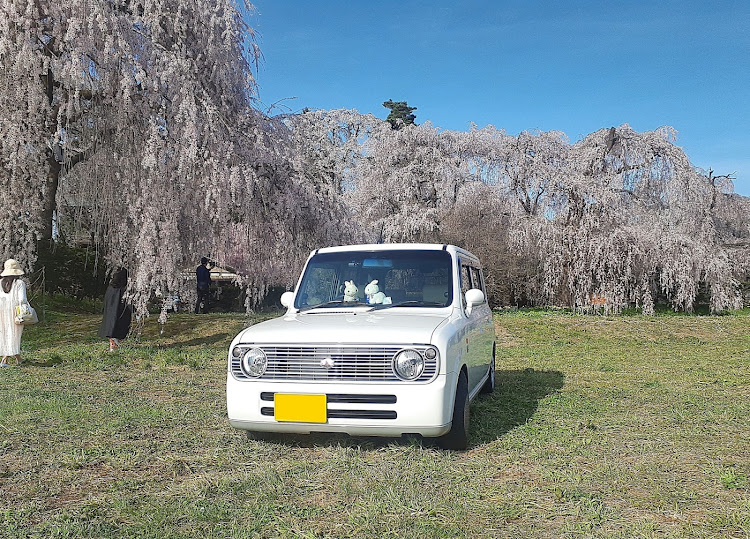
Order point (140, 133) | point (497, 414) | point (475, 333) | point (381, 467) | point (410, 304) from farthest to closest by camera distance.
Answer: point (140, 133)
point (497, 414)
point (475, 333)
point (410, 304)
point (381, 467)

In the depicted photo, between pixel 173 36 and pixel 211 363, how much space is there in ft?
19.7

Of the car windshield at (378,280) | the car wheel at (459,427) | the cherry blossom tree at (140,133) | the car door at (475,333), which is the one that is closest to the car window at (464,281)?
the car door at (475,333)

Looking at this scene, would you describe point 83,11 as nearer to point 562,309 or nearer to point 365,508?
point 365,508

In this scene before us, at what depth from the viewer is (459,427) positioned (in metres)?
5.08

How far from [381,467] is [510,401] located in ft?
10.7

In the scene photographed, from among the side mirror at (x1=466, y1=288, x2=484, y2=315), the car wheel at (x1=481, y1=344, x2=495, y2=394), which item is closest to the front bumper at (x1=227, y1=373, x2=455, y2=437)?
the side mirror at (x1=466, y1=288, x2=484, y2=315)

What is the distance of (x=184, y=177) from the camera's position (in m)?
11.2

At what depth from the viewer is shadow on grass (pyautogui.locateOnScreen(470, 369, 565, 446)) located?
19.9ft

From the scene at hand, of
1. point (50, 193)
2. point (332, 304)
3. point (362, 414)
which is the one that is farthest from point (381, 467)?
point (50, 193)

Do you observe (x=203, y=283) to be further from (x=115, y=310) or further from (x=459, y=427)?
(x=459, y=427)

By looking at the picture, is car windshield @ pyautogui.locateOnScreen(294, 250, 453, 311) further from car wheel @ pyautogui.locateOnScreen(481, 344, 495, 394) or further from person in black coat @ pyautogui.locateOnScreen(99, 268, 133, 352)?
person in black coat @ pyautogui.locateOnScreen(99, 268, 133, 352)

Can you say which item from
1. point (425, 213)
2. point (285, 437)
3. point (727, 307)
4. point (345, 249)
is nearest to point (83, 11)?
point (345, 249)

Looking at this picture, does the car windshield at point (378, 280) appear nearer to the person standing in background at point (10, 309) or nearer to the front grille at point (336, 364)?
the front grille at point (336, 364)

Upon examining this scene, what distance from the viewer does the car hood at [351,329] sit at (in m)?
4.84
